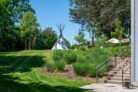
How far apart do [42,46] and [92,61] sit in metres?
25.3

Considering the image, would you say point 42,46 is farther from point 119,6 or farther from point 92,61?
point 92,61

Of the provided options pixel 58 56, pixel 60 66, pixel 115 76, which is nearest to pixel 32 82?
pixel 60 66

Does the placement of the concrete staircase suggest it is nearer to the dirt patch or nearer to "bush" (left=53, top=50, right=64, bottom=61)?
the dirt patch

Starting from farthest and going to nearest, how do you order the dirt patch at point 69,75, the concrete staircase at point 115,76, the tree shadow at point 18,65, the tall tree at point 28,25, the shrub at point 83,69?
the tall tree at point 28,25 → the tree shadow at point 18,65 → the shrub at point 83,69 → the dirt patch at point 69,75 → the concrete staircase at point 115,76

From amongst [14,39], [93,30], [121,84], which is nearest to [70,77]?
[121,84]

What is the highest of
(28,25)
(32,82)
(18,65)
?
(28,25)

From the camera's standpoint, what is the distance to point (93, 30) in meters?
38.0

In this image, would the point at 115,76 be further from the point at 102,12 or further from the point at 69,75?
the point at 102,12

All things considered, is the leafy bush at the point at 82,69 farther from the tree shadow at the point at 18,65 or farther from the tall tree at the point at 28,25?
the tall tree at the point at 28,25

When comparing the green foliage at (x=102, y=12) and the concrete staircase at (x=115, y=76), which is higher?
the green foliage at (x=102, y=12)

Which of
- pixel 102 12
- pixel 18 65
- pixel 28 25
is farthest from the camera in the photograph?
pixel 28 25

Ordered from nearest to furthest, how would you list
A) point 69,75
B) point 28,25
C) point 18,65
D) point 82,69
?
point 82,69, point 69,75, point 18,65, point 28,25

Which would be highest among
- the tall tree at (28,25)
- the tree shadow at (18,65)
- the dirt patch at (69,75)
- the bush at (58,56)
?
the tall tree at (28,25)

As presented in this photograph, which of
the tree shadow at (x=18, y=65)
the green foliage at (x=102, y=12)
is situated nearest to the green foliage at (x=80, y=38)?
the green foliage at (x=102, y=12)
